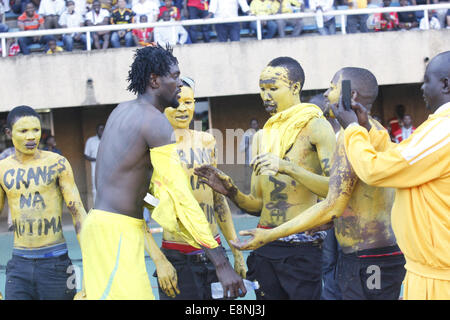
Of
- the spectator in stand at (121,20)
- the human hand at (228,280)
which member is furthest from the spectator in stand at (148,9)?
the human hand at (228,280)

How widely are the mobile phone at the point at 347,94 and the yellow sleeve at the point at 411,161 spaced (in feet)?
1.33

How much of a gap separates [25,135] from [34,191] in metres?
0.46

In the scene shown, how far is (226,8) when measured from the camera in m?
12.5

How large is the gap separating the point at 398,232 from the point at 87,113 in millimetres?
11824

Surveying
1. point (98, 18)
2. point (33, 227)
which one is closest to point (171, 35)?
point (98, 18)

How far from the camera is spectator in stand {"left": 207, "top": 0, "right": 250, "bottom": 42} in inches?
491

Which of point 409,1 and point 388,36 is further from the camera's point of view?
point 409,1

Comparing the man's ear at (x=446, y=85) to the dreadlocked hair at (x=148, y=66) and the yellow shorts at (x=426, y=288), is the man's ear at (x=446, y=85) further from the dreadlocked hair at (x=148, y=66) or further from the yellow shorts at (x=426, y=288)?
the dreadlocked hair at (x=148, y=66)

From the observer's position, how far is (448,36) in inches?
488

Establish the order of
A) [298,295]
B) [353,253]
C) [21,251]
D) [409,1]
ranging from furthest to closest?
[409,1] < [21,251] < [298,295] < [353,253]

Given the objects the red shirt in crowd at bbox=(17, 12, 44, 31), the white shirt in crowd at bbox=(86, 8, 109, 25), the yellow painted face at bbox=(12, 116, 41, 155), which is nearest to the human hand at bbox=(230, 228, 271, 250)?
the yellow painted face at bbox=(12, 116, 41, 155)

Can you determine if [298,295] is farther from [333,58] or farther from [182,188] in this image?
[333,58]
